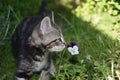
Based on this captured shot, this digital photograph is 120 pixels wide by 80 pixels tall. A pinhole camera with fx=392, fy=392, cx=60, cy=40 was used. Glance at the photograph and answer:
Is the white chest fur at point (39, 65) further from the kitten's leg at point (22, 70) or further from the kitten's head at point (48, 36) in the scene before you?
the kitten's head at point (48, 36)

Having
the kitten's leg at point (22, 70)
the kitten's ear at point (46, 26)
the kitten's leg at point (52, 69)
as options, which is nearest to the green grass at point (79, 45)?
the kitten's leg at point (52, 69)

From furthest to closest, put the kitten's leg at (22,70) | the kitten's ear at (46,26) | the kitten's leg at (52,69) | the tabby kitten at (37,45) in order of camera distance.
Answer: the kitten's leg at (52,69) → the kitten's leg at (22,70) → the tabby kitten at (37,45) → the kitten's ear at (46,26)

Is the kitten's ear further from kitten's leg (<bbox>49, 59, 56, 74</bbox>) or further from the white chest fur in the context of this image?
kitten's leg (<bbox>49, 59, 56, 74</bbox>)

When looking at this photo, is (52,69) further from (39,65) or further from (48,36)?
(48,36)

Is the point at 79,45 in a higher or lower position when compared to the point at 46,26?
lower

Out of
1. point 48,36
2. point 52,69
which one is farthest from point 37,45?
point 52,69

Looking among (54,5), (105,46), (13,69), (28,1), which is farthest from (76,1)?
(13,69)
